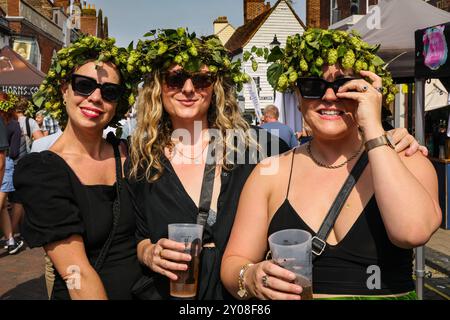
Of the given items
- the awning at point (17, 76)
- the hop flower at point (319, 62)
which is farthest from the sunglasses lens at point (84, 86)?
the awning at point (17, 76)

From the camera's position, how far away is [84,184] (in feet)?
7.97

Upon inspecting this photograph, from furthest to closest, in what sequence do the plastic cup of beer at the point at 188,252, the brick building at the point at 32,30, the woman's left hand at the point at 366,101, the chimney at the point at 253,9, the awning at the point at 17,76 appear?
1. the chimney at the point at 253,9
2. the brick building at the point at 32,30
3. the awning at the point at 17,76
4. the plastic cup of beer at the point at 188,252
5. the woman's left hand at the point at 366,101

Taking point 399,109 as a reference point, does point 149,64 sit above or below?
below

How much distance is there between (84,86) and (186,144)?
659mm

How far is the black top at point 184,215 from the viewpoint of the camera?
2412mm

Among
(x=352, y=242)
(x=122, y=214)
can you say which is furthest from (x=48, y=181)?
(x=352, y=242)

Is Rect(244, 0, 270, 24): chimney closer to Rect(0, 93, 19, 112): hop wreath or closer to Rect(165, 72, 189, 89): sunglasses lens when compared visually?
Rect(0, 93, 19, 112): hop wreath

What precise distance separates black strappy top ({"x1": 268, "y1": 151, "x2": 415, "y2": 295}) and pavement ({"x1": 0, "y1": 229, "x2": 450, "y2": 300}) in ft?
12.1

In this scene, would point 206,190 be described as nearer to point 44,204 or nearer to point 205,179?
point 205,179

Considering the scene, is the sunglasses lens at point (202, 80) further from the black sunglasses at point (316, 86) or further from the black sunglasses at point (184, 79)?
the black sunglasses at point (316, 86)

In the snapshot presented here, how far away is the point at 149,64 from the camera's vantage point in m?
2.83

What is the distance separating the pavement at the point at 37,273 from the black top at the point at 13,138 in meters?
1.52
